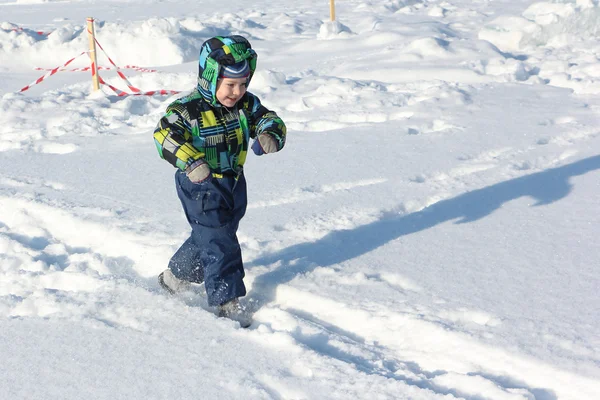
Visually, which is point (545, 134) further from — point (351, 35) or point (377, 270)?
point (351, 35)

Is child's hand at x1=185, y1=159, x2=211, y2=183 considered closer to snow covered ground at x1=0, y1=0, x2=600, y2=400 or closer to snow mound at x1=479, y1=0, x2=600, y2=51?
snow covered ground at x1=0, y1=0, x2=600, y2=400

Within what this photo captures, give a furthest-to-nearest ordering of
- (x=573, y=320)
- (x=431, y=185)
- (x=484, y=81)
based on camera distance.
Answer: (x=484, y=81), (x=431, y=185), (x=573, y=320)

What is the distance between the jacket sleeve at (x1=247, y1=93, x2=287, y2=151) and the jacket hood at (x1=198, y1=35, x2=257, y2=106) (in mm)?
223

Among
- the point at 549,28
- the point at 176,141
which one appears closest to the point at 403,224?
the point at 176,141

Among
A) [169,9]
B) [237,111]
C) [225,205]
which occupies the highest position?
[237,111]

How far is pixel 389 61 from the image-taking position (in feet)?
29.2

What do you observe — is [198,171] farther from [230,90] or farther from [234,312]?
[234,312]

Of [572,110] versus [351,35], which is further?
[351,35]

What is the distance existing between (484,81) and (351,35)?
438cm

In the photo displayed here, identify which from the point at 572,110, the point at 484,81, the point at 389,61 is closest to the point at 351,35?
the point at 389,61

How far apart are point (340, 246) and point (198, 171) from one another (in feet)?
3.97

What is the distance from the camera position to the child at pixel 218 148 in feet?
9.12

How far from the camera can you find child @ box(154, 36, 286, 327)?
278cm

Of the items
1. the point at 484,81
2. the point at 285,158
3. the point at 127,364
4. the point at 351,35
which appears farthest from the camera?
the point at 351,35
